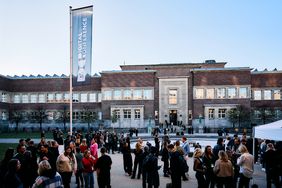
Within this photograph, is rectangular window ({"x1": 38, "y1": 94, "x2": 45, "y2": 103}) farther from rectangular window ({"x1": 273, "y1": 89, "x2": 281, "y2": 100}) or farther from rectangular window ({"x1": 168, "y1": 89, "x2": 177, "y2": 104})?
rectangular window ({"x1": 273, "y1": 89, "x2": 281, "y2": 100})

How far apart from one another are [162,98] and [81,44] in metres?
33.8

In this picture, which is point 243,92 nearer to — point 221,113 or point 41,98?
point 221,113

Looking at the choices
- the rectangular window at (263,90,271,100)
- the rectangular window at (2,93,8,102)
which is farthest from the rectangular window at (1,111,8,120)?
the rectangular window at (263,90,271,100)

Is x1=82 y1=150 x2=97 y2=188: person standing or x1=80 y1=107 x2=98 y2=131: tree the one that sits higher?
x1=80 y1=107 x2=98 y2=131: tree

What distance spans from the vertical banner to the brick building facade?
30.8m

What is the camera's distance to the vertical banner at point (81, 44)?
17844 millimetres

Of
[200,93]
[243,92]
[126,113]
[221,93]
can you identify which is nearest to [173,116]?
[200,93]

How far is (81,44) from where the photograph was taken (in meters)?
18.1

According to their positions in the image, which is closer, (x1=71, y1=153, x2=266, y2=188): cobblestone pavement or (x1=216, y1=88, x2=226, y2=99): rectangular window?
(x1=71, y1=153, x2=266, y2=188): cobblestone pavement

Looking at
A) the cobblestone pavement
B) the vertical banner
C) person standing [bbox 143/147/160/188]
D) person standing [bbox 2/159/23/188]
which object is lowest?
the cobblestone pavement

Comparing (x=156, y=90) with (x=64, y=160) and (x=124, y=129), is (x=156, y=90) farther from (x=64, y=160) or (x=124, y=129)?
(x=64, y=160)

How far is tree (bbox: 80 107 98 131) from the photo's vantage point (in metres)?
48.7

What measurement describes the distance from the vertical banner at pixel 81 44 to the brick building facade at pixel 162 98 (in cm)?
3082

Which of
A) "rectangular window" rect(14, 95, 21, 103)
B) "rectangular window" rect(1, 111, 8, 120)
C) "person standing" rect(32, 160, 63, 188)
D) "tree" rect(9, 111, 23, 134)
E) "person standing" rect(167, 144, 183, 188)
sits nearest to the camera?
"person standing" rect(32, 160, 63, 188)
